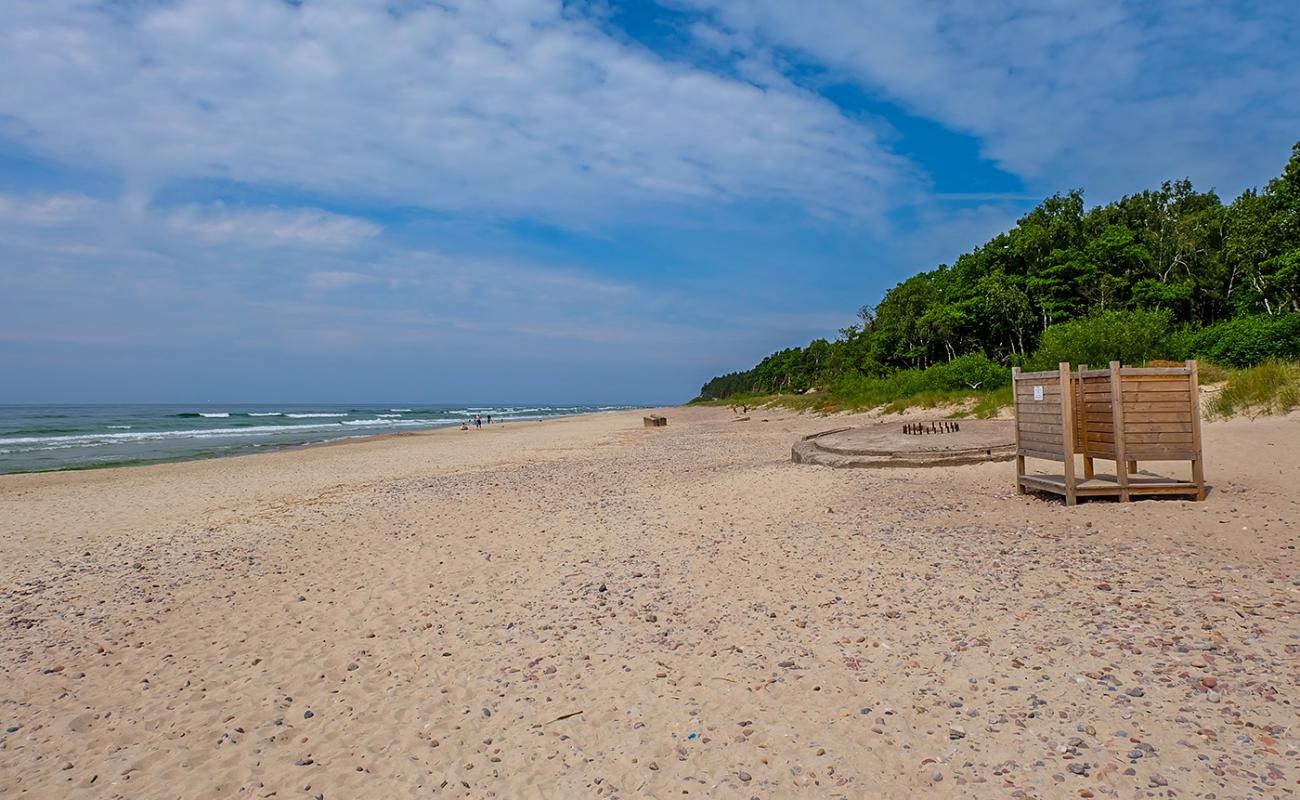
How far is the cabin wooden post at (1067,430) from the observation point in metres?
8.62

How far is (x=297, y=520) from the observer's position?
11.8 metres

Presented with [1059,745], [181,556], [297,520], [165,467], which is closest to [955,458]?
[1059,745]

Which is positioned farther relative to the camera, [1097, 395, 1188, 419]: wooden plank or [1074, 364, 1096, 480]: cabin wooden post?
[1074, 364, 1096, 480]: cabin wooden post

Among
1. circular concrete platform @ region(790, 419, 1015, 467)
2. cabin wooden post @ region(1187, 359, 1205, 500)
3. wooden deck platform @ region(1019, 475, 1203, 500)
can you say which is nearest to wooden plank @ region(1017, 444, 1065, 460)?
wooden deck platform @ region(1019, 475, 1203, 500)

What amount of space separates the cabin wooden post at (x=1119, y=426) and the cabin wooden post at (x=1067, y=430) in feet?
1.55

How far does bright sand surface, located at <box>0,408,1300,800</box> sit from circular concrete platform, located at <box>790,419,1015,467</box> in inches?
98.2

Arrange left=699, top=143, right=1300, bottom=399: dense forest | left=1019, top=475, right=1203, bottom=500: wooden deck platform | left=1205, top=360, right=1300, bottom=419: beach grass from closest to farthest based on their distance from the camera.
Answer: left=1019, top=475, right=1203, bottom=500: wooden deck platform, left=1205, top=360, right=1300, bottom=419: beach grass, left=699, top=143, right=1300, bottom=399: dense forest

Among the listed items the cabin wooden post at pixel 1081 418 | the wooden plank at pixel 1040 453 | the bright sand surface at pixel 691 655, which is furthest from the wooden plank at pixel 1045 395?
the bright sand surface at pixel 691 655

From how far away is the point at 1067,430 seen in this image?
8805 millimetres

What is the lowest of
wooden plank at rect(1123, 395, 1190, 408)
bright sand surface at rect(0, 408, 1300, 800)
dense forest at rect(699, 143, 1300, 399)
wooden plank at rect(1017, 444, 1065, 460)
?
bright sand surface at rect(0, 408, 1300, 800)

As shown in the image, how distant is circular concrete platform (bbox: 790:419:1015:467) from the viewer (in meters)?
12.8

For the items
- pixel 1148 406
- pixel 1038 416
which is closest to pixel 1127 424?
pixel 1148 406

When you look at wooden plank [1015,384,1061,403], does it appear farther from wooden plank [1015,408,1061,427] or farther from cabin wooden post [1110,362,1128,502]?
cabin wooden post [1110,362,1128,502]

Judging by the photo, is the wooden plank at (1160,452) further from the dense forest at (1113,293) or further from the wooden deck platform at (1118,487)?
the dense forest at (1113,293)
